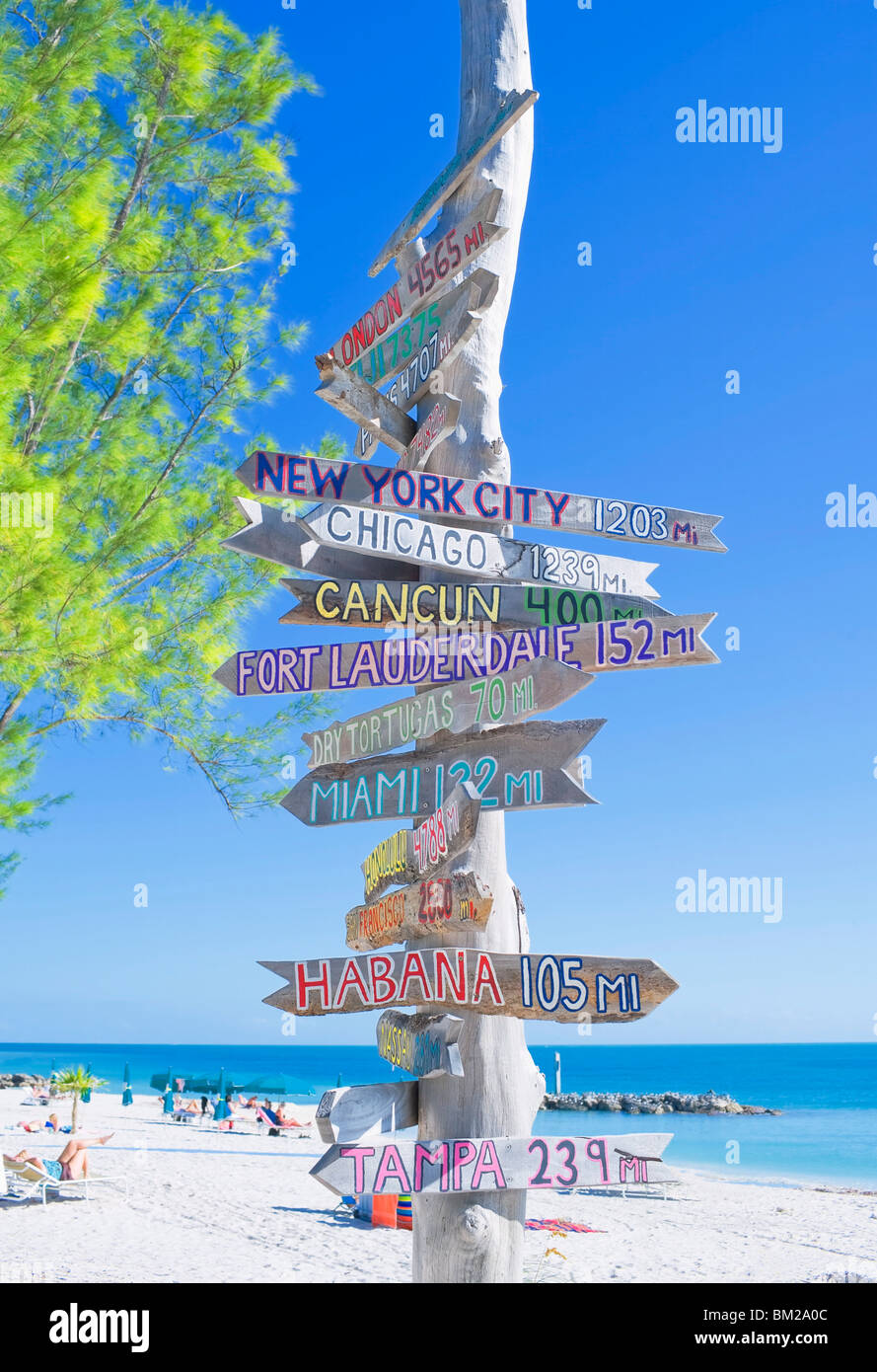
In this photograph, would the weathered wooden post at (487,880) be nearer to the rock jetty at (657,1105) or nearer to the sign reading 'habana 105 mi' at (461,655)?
the sign reading 'habana 105 mi' at (461,655)

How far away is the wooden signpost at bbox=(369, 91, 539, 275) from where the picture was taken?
421 centimetres

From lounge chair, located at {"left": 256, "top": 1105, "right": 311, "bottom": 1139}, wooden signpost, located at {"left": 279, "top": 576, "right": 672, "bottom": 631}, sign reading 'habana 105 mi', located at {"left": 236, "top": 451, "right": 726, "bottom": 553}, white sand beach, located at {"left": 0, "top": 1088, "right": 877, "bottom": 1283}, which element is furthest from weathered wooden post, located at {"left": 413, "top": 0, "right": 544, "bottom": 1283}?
lounge chair, located at {"left": 256, "top": 1105, "right": 311, "bottom": 1139}

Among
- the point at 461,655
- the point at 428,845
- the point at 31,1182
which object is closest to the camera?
the point at 428,845

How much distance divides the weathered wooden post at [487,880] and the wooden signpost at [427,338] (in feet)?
0.46

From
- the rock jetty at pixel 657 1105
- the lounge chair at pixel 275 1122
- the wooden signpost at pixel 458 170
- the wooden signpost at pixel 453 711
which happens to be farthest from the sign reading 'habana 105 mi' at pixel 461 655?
the rock jetty at pixel 657 1105

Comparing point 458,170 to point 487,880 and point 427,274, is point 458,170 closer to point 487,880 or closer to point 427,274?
point 427,274

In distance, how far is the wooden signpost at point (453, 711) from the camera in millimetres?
3268

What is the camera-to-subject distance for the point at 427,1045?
329cm

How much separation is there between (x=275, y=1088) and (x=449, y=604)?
1728 inches

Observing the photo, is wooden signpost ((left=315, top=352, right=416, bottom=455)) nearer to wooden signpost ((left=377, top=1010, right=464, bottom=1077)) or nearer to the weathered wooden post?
the weathered wooden post

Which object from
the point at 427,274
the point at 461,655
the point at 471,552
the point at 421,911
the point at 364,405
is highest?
the point at 427,274

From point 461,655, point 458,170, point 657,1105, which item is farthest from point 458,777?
point 657,1105

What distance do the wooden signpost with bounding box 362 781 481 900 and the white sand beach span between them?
22.2 ft

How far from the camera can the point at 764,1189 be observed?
77.1 ft
